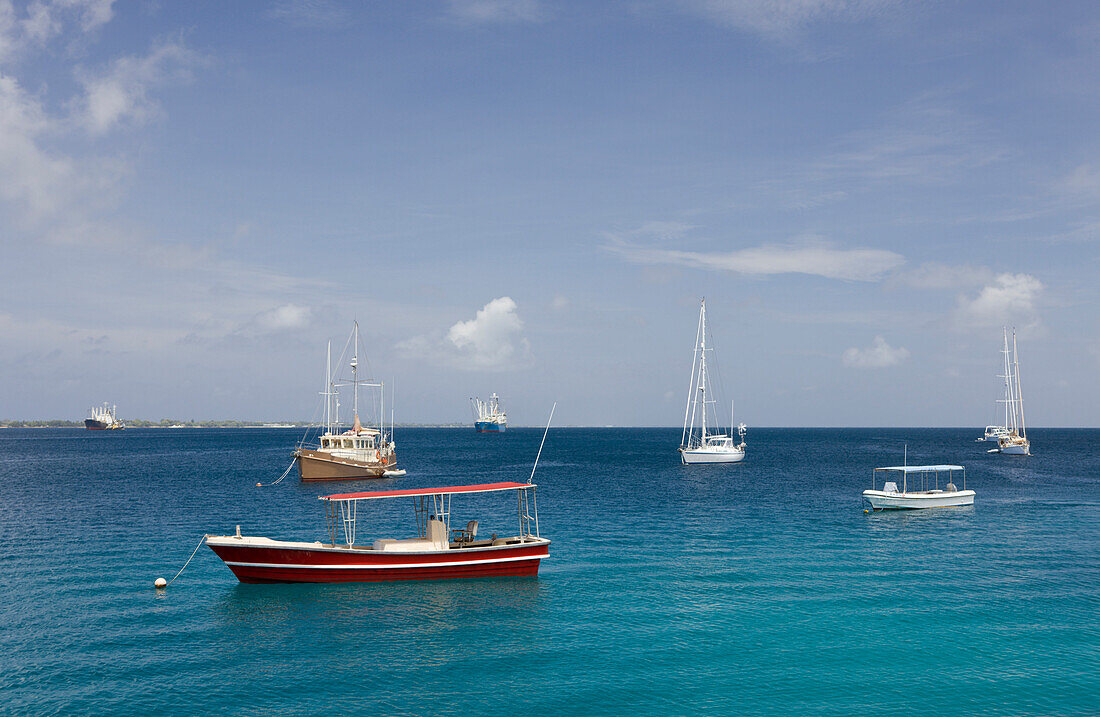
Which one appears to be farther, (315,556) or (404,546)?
(404,546)

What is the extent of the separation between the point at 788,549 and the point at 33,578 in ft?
148

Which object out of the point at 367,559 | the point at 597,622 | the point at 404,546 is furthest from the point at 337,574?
the point at 597,622

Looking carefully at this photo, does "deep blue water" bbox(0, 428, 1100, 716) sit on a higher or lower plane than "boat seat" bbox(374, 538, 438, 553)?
lower

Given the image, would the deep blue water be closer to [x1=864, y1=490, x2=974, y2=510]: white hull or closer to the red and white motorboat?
the red and white motorboat

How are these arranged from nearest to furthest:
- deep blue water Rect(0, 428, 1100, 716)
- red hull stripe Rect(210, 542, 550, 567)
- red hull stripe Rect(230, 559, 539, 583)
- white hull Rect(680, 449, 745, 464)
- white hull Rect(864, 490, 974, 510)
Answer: deep blue water Rect(0, 428, 1100, 716) → red hull stripe Rect(210, 542, 550, 567) → red hull stripe Rect(230, 559, 539, 583) → white hull Rect(864, 490, 974, 510) → white hull Rect(680, 449, 745, 464)

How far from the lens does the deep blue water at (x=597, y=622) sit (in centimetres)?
2402

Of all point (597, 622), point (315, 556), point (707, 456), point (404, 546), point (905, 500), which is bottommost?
point (597, 622)

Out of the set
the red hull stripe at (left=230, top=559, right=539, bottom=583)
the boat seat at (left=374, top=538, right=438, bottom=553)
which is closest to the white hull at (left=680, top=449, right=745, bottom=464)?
the red hull stripe at (left=230, top=559, right=539, bottom=583)

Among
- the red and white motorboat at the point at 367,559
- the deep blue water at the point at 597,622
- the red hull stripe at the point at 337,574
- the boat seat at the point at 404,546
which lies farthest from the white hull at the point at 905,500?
the boat seat at the point at 404,546

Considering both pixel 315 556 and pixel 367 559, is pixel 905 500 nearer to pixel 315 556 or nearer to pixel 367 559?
pixel 367 559

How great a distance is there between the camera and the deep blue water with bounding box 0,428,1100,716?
24.0 metres

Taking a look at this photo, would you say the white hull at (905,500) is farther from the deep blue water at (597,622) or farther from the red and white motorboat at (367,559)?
the red and white motorboat at (367,559)

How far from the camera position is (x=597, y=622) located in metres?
31.8

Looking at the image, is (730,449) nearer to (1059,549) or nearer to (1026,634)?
(1059,549)
